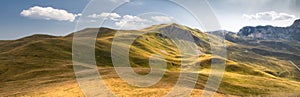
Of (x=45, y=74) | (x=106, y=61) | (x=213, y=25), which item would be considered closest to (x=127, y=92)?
(x=213, y=25)

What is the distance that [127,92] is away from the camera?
157 feet

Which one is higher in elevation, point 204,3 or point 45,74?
point 204,3

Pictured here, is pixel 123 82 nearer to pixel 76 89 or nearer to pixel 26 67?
pixel 76 89

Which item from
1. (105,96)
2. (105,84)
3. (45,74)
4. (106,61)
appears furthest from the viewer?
(106,61)

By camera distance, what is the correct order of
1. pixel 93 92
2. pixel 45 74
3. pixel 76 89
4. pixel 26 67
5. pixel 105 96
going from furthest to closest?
pixel 26 67
pixel 45 74
pixel 76 89
pixel 93 92
pixel 105 96

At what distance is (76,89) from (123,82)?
428 inches

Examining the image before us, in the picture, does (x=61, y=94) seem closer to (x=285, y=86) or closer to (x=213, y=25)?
(x=213, y=25)

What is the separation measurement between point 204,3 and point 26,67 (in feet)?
255

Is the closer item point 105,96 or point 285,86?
point 105,96

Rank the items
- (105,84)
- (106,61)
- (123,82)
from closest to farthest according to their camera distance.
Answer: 1. (105,84)
2. (123,82)
3. (106,61)

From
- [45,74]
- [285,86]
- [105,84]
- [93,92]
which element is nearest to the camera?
[93,92]

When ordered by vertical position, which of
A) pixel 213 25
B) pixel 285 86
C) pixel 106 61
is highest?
pixel 213 25

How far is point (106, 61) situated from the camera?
156 metres

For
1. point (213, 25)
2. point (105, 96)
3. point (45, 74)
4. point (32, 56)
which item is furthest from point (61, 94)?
point (32, 56)
